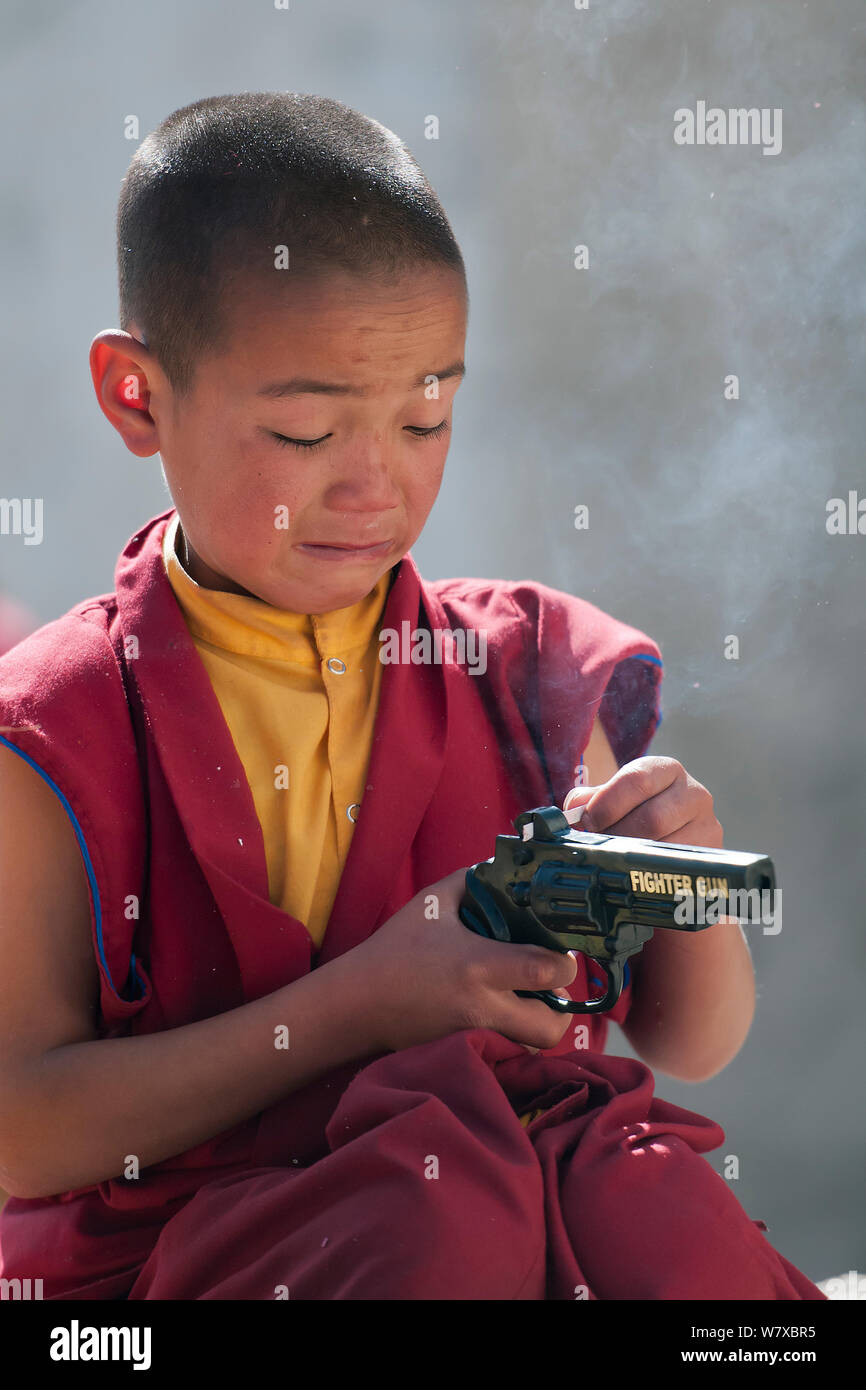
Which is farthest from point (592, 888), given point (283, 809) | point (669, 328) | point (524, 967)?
point (669, 328)

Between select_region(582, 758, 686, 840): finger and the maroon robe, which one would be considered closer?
the maroon robe

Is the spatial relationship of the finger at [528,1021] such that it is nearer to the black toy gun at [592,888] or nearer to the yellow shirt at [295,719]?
the black toy gun at [592,888]

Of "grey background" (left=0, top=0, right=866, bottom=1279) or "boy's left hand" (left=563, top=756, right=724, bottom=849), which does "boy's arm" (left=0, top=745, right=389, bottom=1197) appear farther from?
"grey background" (left=0, top=0, right=866, bottom=1279)

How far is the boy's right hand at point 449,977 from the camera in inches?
25.9

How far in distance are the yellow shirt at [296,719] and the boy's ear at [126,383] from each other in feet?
0.26

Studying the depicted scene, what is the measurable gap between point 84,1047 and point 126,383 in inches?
13.7

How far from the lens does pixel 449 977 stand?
2.18 ft

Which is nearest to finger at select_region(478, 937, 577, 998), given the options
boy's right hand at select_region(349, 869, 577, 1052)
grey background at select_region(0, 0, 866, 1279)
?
boy's right hand at select_region(349, 869, 577, 1052)

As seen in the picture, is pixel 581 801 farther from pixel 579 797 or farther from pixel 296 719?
pixel 296 719

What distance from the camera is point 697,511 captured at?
2.62 ft

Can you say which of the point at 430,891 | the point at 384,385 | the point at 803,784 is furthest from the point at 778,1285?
the point at 384,385

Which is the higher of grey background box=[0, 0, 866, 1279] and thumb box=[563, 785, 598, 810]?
grey background box=[0, 0, 866, 1279]

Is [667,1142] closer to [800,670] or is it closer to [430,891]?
[430,891]

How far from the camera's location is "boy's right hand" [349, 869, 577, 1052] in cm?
66
